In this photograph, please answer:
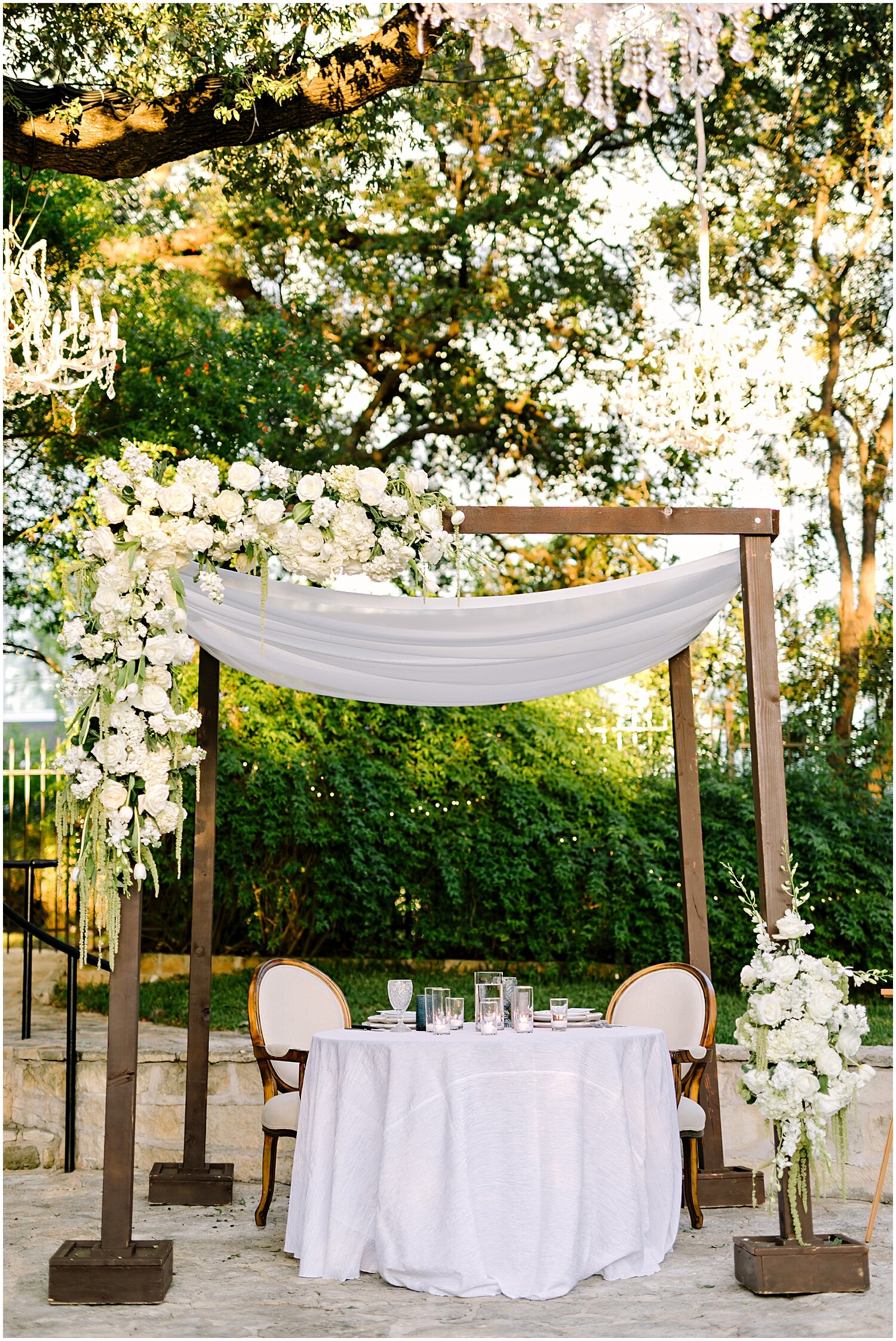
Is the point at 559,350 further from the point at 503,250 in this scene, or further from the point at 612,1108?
the point at 612,1108

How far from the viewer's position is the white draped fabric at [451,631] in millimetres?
4684

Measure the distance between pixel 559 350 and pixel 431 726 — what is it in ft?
12.9

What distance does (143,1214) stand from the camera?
505 cm

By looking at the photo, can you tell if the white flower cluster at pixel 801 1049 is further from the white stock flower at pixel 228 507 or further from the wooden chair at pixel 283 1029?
the white stock flower at pixel 228 507

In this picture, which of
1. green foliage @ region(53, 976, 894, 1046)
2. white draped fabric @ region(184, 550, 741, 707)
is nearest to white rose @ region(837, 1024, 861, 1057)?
white draped fabric @ region(184, 550, 741, 707)

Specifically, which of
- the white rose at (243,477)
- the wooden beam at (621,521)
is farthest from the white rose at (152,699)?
the wooden beam at (621,521)

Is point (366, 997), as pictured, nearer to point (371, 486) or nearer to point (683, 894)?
point (683, 894)

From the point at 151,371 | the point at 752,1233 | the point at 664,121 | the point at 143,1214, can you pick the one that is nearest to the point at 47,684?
the point at 151,371

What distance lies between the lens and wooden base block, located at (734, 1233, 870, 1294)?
12.9 feet

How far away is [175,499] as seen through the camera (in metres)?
4.02

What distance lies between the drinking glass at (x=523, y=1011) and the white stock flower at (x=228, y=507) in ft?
6.22

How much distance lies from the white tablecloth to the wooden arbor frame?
50cm

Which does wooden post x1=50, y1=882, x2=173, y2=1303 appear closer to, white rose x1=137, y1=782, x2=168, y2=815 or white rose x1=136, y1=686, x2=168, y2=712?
white rose x1=137, y1=782, x2=168, y2=815

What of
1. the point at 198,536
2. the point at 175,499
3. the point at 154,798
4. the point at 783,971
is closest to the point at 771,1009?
the point at 783,971
